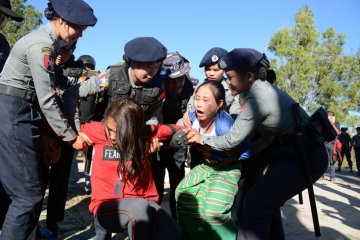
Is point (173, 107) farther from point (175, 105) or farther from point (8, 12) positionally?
point (8, 12)

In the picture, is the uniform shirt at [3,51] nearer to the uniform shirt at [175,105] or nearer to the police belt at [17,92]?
the police belt at [17,92]

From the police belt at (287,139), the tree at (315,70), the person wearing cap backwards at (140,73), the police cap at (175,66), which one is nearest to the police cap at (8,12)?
the person wearing cap backwards at (140,73)

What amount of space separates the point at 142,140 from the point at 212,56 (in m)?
1.76

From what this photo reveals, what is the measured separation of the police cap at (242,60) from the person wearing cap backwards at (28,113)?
109cm

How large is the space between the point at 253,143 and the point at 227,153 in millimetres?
302

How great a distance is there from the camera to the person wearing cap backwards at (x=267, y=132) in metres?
2.54

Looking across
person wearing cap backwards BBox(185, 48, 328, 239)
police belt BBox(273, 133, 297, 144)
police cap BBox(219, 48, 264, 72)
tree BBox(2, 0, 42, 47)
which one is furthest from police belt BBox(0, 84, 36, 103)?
tree BBox(2, 0, 42, 47)

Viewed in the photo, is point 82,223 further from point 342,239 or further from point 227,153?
point 342,239

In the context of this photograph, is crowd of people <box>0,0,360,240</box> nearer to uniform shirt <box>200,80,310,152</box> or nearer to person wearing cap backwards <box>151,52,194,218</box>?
uniform shirt <box>200,80,310,152</box>

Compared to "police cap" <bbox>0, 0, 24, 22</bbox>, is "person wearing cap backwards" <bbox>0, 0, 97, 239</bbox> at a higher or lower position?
lower

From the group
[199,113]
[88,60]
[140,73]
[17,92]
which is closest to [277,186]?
[199,113]

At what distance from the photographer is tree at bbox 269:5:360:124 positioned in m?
25.5

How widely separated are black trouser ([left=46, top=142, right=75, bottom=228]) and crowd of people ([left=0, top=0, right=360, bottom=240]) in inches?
7.5

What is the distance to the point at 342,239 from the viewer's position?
398 cm
